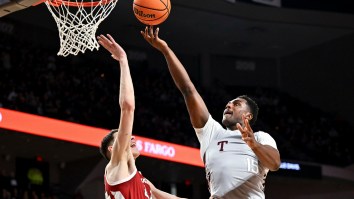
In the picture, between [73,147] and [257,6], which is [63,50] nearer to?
[73,147]

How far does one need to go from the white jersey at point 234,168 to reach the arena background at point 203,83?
8032 millimetres

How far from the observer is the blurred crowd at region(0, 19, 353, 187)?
40.9ft

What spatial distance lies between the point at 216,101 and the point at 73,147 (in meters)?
5.24

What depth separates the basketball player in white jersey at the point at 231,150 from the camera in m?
3.68

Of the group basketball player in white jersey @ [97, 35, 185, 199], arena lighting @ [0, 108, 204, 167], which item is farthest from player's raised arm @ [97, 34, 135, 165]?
arena lighting @ [0, 108, 204, 167]

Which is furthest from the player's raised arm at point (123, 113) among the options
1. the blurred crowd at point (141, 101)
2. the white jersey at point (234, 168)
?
the blurred crowd at point (141, 101)

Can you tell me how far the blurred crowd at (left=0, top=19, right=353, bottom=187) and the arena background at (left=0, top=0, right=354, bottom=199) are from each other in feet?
0.11

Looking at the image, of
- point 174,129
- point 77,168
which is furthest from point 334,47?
point 77,168

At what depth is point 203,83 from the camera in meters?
20.4

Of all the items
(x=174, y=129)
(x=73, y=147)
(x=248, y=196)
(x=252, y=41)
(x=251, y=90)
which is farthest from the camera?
(x=251, y=90)

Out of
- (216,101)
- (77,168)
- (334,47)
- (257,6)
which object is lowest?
(77,168)

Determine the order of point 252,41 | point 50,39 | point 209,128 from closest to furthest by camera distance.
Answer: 1. point 209,128
2. point 50,39
3. point 252,41

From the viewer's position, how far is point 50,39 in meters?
17.8

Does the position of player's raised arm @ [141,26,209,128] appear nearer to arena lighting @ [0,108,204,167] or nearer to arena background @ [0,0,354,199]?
arena lighting @ [0,108,204,167]
